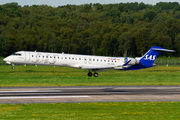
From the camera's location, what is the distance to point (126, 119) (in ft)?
48.9

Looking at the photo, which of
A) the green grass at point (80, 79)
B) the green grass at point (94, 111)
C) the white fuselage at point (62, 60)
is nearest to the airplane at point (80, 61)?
the white fuselage at point (62, 60)

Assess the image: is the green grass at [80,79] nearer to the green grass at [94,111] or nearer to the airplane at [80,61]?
the airplane at [80,61]

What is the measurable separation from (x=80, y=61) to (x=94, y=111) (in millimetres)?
28147

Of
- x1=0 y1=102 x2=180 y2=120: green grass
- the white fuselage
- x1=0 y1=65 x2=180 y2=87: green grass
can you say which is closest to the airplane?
the white fuselage

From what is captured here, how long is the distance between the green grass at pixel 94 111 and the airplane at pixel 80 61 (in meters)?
24.6

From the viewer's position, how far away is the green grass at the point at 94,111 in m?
15.3

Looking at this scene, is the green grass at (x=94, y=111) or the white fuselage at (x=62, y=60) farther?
the white fuselage at (x=62, y=60)

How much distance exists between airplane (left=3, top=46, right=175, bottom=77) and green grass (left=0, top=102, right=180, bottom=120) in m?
24.6

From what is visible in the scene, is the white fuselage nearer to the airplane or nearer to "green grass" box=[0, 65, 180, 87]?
the airplane

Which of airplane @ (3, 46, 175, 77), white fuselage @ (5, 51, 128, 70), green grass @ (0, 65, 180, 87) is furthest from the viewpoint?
airplane @ (3, 46, 175, 77)

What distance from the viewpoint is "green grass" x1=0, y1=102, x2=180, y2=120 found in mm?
15312

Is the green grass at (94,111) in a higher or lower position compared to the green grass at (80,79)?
higher

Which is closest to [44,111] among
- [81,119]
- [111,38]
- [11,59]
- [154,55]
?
[81,119]

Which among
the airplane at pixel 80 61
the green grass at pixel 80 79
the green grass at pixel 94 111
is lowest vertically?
the green grass at pixel 80 79
